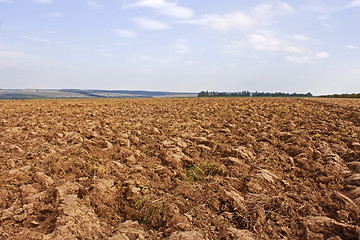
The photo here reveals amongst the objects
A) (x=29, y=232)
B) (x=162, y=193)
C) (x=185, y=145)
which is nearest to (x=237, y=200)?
(x=162, y=193)

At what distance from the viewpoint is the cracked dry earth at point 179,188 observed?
2971 mm

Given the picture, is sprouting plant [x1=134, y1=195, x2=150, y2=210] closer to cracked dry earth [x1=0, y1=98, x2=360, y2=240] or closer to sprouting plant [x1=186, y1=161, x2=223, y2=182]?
cracked dry earth [x1=0, y1=98, x2=360, y2=240]

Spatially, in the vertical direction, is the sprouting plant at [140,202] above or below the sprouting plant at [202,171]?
below

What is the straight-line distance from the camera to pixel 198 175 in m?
4.47

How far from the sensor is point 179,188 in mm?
3910

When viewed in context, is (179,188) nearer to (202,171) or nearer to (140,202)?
(140,202)

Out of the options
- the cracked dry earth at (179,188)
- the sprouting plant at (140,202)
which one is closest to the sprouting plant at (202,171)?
the cracked dry earth at (179,188)

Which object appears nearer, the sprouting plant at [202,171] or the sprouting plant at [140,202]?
the sprouting plant at [140,202]

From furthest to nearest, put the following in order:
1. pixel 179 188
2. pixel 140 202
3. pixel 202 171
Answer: pixel 202 171 < pixel 179 188 < pixel 140 202

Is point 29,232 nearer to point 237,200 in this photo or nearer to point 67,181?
point 67,181

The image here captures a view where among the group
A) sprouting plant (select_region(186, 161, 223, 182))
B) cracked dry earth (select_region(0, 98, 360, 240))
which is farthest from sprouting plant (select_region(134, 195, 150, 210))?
sprouting plant (select_region(186, 161, 223, 182))

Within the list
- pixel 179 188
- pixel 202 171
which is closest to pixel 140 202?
pixel 179 188

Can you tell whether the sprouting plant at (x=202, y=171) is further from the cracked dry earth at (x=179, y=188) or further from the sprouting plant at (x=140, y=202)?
the sprouting plant at (x=140, y=202)

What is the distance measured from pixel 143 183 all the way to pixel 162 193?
44 cm
